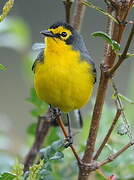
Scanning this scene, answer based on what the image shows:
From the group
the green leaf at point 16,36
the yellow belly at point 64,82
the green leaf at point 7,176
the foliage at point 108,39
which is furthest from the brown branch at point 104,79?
the green leaf at point 16,36

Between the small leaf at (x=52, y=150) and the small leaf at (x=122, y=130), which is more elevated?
the small leaf at (x=122, y=130)

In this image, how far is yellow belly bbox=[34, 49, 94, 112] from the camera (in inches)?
95.0

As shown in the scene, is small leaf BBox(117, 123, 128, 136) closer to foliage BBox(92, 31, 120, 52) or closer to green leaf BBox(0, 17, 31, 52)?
foliage BBox(92, 31, 120, 52)

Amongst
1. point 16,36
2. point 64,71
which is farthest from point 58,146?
point 16,36

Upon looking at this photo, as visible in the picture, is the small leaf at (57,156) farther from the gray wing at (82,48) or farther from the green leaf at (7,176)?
the gray wing at (82,48)

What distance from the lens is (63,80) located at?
2412 mm

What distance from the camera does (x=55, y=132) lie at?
A: 243 centimetres

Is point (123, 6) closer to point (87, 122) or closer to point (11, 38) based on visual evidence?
point (87, 122)

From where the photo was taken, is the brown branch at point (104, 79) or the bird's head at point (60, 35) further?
the bird's head at point (60, 35)

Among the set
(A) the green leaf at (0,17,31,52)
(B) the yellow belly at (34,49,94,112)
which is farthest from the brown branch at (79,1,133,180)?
(A) the green leaf at (0,17,31,52)

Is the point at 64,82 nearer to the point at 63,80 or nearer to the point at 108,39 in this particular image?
the point at 63,80

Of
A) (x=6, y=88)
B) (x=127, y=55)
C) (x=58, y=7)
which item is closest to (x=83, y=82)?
(x=127, y=55)

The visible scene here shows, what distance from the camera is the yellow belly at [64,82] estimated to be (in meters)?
2.41

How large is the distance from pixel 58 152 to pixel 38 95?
555 millimetres
